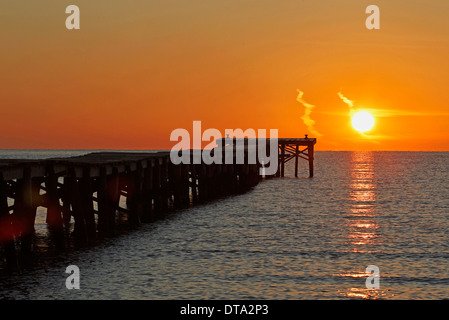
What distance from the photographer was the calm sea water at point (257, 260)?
51.3 ft

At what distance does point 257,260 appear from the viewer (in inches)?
780

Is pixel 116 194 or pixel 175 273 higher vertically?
pixel 116 194

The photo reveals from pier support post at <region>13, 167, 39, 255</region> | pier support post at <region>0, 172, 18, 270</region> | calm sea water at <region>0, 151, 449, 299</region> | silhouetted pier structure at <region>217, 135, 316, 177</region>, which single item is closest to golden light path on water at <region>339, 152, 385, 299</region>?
calm sea water at <region>0, 151, 449, 299</region>

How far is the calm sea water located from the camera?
15.6 meters

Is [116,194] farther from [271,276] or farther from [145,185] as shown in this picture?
[271,276]

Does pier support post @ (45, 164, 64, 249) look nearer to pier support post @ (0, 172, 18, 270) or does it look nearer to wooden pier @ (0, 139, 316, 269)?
wooden pier @ (0, 139, 316, 269)

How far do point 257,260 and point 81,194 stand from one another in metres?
6.49

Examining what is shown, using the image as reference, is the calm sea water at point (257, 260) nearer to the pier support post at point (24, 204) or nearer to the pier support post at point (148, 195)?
the pier support post at point (148, 195)

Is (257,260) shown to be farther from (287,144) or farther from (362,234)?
(287,144)

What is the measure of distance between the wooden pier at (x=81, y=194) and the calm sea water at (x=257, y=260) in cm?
88

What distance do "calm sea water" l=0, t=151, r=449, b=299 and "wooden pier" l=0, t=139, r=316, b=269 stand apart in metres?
0.88
